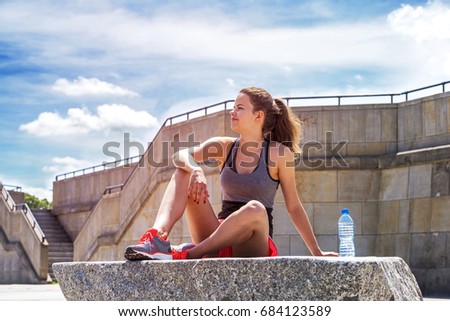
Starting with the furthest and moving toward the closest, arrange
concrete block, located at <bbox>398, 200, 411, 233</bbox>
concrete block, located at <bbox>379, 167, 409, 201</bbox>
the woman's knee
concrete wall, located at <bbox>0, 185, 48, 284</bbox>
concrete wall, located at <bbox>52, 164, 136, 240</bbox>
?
concrete wall, located at <bbox>52, 164, 136, 240</bbox> → concrete wall, located at <bbox>0, 185, 48, 284</bbox> → concrete block, located at <bbox>379, 167, 409, 201</bbox> → concrete block, located at <bbox>398, 200, 411, 233</bbox> → the woman's knee

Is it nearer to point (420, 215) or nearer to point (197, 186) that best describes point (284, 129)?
point (197, 186)

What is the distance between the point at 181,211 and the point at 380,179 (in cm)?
1188

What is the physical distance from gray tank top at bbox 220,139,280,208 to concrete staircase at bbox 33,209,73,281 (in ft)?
73.0

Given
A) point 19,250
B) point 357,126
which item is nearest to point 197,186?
point 357,126

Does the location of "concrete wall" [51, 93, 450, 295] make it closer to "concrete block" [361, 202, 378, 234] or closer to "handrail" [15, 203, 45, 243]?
"concrete block" [361, 202, 378, 234]

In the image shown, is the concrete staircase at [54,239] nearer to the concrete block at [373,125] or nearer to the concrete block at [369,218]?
the concrete block at [369,218]

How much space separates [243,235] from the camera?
218 inches

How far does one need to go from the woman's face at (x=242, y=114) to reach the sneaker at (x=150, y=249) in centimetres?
113

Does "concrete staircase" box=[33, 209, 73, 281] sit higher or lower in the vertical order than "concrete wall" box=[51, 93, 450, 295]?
lower

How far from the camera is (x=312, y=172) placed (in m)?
17.1

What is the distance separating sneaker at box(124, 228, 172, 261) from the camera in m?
5.47

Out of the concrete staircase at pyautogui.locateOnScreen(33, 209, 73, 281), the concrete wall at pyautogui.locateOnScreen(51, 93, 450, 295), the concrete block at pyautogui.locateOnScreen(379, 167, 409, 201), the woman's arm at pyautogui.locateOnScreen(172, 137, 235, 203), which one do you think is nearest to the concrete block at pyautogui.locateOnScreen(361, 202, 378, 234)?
the concrete wall at pyautogui.locateOnScreen(51, 93, 450, 295)

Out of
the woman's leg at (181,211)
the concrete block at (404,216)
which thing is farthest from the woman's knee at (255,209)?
the concrete block at (404,216)
